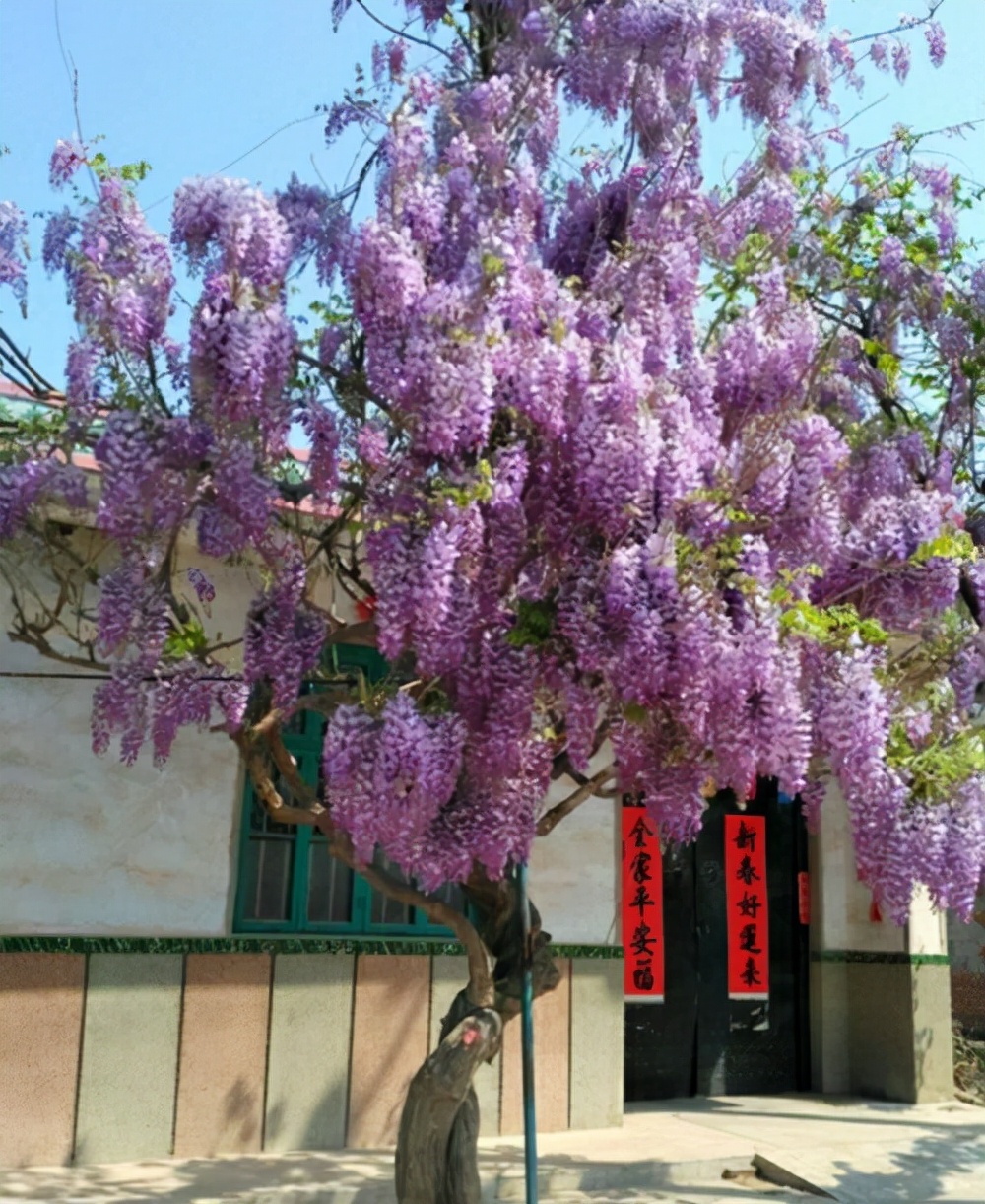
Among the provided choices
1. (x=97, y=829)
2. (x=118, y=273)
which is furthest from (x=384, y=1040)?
(x=118, y=273)

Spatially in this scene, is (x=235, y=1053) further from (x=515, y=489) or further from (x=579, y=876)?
(x=515, y=489)

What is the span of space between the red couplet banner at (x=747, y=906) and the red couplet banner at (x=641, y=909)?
0.80 metres

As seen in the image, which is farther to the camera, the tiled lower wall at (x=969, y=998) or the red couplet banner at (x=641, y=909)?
the tiled lower wall at (x=969, y=998)

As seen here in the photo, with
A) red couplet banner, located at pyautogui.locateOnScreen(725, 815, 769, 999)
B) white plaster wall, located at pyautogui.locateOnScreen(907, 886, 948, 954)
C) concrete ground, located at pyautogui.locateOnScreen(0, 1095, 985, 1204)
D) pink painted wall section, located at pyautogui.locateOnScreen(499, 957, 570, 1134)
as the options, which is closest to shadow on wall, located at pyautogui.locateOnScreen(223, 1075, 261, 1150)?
concrete ground, located at pyautogui.locateOnScreen(0, 1095, 985, 1204)

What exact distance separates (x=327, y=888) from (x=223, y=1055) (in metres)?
1.21

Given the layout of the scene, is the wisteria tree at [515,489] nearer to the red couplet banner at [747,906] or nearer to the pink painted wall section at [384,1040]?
the pink painted wall section at [384,1040]

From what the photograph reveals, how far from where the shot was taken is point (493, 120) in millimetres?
6773

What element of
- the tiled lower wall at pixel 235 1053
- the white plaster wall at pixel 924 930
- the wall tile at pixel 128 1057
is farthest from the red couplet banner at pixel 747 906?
the wall tile at pixel 128 1057

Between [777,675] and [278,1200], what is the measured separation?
3932 millimetres

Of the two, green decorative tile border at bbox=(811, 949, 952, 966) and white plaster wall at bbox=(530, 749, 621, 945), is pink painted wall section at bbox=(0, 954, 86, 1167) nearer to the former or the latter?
white plaster wall at bbox=(530, 749, 621, 945)

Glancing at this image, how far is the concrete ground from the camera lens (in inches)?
293

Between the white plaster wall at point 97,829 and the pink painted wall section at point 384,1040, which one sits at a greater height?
the white plaster wall at point 97,829

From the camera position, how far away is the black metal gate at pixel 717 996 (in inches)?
436

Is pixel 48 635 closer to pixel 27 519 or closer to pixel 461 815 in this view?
pixel 27 519
